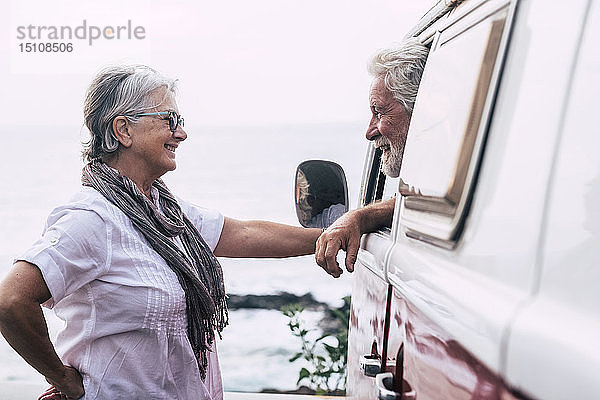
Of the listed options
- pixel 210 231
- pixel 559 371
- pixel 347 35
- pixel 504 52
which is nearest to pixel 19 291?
pixel 210 231

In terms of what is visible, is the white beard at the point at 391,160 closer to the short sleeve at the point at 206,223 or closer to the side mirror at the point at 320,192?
the side mirror at the point at 320,192

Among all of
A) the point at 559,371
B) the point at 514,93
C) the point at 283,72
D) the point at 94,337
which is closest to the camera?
the point at 559,371

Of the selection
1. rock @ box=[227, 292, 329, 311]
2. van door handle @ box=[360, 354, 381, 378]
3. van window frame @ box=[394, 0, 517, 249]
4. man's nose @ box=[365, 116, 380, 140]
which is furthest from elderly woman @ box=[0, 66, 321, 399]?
rock @ box=[227, 292, 329, 311]

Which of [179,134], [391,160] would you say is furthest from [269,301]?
[391,160]

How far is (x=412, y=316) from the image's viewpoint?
1.45m

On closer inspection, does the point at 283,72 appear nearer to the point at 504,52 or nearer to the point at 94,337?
the point at 94,337

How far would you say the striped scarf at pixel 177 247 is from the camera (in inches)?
107

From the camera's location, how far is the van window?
1.23m

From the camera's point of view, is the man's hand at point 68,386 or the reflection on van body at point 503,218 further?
the man's hand at point 68,386

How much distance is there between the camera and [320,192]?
2.91 m

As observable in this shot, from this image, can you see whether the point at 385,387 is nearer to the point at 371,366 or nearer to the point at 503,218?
the point at 371,366

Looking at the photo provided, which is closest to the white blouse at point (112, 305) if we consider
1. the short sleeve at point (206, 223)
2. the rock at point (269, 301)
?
the short sleeve at point (206, 223)

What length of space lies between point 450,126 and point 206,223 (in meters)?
1.94

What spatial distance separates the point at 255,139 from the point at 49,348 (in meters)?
14.8
